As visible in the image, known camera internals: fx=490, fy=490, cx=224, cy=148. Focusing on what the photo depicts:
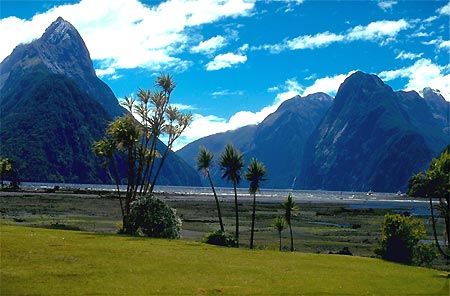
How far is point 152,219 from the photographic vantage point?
154ft

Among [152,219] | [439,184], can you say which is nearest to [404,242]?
[439,184]

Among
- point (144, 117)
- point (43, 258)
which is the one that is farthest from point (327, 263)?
point (144, 117)

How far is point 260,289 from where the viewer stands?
73.3 feet

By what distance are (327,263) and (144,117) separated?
2909cm

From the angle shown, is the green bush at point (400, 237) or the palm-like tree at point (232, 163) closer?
the green bush at point (400, 237)

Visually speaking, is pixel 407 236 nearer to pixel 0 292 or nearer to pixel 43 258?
pixel 43 258

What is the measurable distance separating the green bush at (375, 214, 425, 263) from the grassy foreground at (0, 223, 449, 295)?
3142 mm

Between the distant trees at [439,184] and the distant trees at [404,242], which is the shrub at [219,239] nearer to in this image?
the distant trees at [404,242]

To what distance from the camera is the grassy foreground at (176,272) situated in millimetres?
20734

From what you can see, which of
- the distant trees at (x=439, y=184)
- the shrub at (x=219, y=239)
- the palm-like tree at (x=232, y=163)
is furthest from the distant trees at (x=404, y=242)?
the palm-like tree at (x=232, y=163)

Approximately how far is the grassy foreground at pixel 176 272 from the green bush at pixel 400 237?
3.14 m

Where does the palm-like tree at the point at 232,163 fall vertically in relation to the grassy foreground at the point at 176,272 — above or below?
above

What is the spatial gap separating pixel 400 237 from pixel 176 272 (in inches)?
786

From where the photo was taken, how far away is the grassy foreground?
68.0 feet
